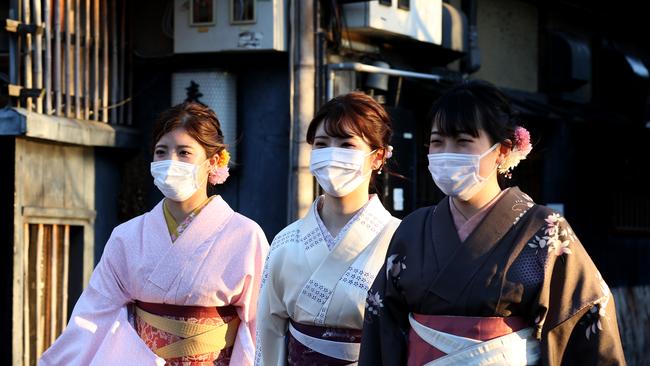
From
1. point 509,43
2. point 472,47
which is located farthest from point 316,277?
point 509,43

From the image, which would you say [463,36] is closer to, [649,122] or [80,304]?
[649,122]

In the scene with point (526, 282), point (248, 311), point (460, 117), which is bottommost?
point (248, 311)

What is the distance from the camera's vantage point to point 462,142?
4.06 metres

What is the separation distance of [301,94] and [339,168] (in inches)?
200

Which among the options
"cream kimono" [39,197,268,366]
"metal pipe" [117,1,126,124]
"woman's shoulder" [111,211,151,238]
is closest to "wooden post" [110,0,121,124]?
"metal pipe" [117,1,126,124]

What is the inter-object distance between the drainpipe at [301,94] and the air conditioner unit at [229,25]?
5.2 inches

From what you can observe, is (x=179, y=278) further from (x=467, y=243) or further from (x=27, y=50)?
(x=27, y=50)

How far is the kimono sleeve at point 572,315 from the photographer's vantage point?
3.86 m

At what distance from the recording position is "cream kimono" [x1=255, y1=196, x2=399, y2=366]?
188 inches

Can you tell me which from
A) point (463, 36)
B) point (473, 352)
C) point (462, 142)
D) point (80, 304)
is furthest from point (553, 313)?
point (463, 36)

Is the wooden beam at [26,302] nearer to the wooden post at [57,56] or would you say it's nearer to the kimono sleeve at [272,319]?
the wooden post at [57,56]

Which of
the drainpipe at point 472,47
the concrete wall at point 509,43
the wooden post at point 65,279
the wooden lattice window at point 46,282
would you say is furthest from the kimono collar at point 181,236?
the concrete wall at point 509,43

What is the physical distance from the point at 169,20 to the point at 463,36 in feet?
11.0

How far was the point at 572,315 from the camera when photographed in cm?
386
